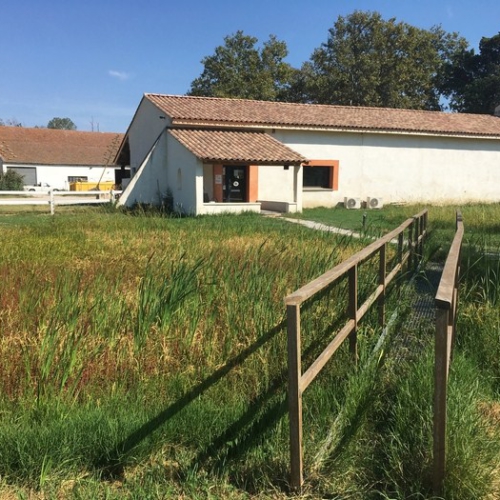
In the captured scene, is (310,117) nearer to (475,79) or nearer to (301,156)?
(301,156)

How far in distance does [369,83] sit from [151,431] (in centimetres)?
4243

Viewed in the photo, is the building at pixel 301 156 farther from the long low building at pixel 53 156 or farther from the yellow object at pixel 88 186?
the long low building at pixel 53 156

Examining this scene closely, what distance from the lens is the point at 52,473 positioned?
2.71 metres

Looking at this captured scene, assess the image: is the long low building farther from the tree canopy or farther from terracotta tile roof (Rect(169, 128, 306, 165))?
terracotta tile roof (Rect(169, 128, 306, 165))

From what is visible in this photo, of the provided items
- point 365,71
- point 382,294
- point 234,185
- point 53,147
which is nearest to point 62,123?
point 53,147

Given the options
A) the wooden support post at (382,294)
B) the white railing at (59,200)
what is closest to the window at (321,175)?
the white railing at (59,200)

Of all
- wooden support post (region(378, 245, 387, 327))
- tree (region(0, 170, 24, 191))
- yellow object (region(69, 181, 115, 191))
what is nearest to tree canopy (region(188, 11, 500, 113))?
yellow object (region(69, 181, 115, 191))

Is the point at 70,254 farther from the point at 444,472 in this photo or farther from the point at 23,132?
the point at 23,132

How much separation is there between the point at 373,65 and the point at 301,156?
26050 mm

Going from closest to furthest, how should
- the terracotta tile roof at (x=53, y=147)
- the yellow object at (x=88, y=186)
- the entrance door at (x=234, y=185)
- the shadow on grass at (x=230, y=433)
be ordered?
the shadow on grass at (x=230, y=433), the entrance door at (x=234, y=185), the yellow object at (x=88, y=186), the terracotta tile roof at (x=53, y=147)

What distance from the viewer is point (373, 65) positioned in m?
41.2

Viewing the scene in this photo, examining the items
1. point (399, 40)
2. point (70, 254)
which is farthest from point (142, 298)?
point (399, 40)

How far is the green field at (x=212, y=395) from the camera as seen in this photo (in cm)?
266

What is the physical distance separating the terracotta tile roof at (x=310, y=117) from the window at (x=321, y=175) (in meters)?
1.60
